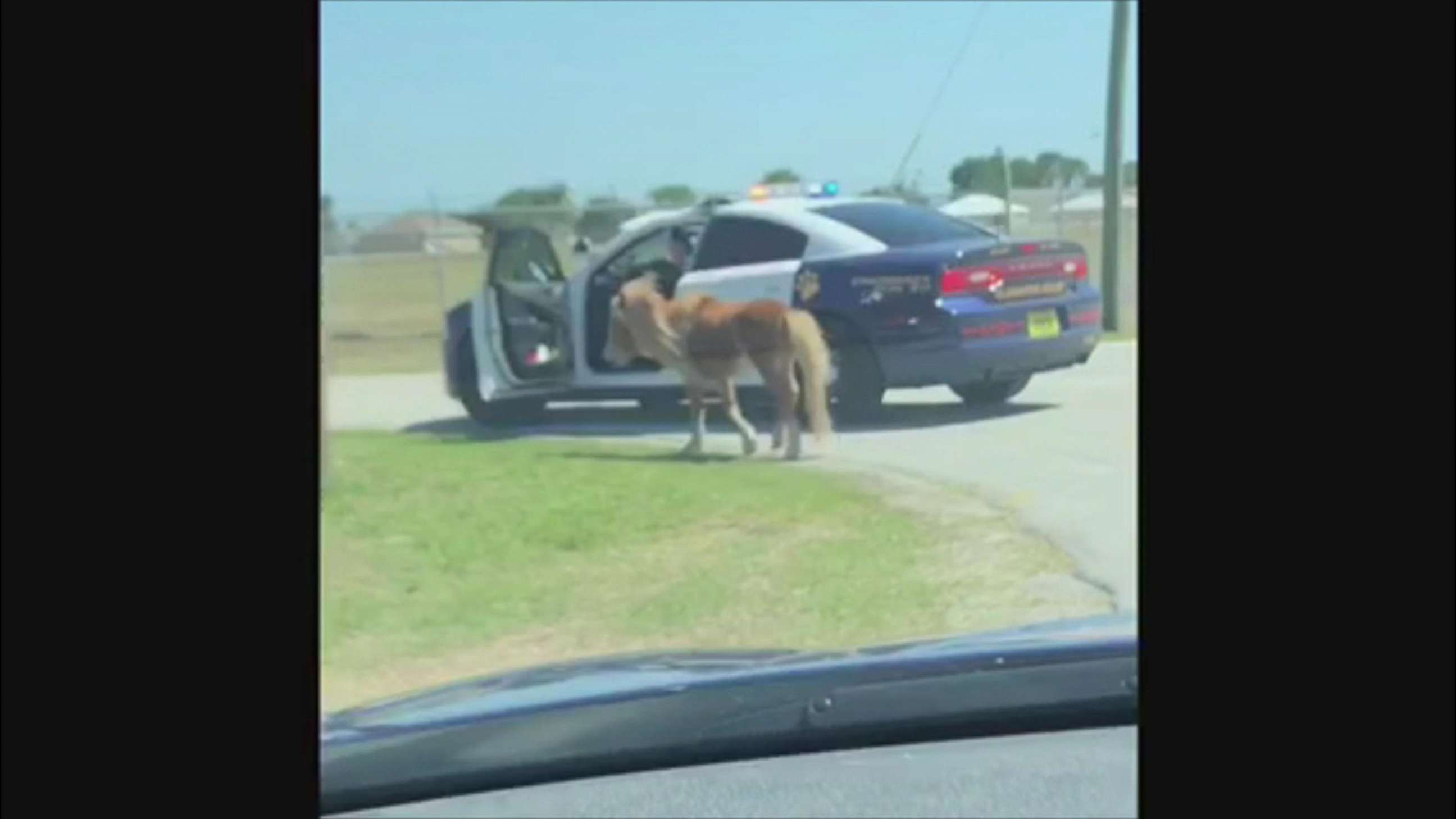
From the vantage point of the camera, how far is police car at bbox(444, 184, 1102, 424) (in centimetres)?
801

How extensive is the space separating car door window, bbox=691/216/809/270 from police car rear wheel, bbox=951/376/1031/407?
934 mm

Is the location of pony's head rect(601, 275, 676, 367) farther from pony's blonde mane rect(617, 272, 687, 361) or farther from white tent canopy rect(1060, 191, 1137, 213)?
white tent canopy rect(1060, 191, 1137, 213)

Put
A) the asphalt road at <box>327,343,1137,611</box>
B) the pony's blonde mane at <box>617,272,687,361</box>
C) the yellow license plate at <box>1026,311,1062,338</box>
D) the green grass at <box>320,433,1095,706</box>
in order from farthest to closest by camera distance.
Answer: the pony's blonde mane at <box>617,272,687,361</box>, the yellow license plate at <box>1026,311,1062,338</box>, the asphalt road at <box>327,343,1137,611</box>, the green grass at <box>320,433,1095,706</box>

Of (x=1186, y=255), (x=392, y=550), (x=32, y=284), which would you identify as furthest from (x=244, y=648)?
(x=392, y=550)

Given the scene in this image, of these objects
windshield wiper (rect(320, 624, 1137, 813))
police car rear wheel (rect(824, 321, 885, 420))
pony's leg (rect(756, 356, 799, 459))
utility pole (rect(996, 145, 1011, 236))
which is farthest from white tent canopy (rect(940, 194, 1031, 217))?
windshield wiper (rect(320, 624, 1137, 813))

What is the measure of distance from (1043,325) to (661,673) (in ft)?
14.3

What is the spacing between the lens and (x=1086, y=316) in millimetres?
7676

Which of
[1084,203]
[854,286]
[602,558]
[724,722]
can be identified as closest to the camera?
[724,722]

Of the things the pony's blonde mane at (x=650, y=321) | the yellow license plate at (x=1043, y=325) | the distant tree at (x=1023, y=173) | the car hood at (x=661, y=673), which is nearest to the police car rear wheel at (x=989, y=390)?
the yellow license plate at (x=1043, y=325)

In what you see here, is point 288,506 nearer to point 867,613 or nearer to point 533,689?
point 533,689

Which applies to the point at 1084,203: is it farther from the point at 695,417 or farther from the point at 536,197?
the point at 536,197

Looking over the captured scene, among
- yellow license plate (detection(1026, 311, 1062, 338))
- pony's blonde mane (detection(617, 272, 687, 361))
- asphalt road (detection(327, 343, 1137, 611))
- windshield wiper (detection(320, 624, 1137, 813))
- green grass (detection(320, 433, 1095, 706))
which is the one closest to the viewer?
windshield wiper (detection(320, 624, 1137, 813))

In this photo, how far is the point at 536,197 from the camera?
8461mm

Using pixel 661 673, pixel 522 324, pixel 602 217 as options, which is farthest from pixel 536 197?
pixel 661 673
